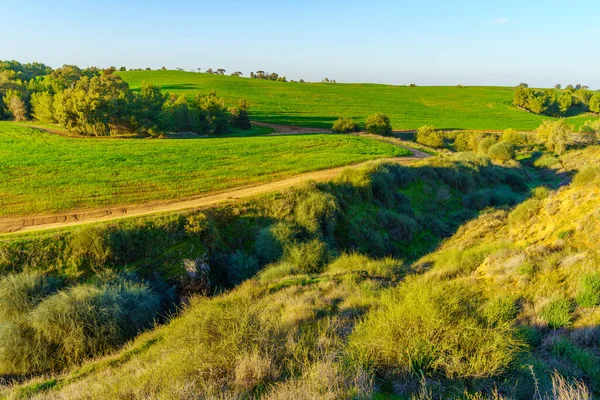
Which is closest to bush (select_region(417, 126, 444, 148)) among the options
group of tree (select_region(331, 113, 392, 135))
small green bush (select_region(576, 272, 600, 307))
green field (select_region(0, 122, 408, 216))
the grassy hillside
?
group of tree (select_region(331, 113, 392, 135))

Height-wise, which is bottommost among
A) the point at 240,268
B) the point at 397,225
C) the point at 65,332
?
the point at 240,268

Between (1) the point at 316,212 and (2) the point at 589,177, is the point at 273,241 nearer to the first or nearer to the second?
(1) the point at 316,212

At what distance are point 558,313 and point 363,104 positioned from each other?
77.0m

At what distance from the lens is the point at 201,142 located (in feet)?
90.7

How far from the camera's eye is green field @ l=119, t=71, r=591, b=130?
61.8 m

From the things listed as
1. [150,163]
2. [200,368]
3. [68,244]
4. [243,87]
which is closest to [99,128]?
[150,163]

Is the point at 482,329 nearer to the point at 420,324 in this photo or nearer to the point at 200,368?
the point at 420,324

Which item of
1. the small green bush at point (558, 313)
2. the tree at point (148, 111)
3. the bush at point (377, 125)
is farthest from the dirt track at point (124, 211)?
the bush at point (377, 125)

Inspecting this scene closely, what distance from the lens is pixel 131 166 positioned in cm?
2002

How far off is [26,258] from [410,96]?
328ft

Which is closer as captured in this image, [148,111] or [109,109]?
[109,109]

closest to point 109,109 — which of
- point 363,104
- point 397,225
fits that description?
point 397,225

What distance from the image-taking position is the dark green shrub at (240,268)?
13.7 m

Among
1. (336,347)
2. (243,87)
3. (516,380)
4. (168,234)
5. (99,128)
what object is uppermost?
(243,87)
